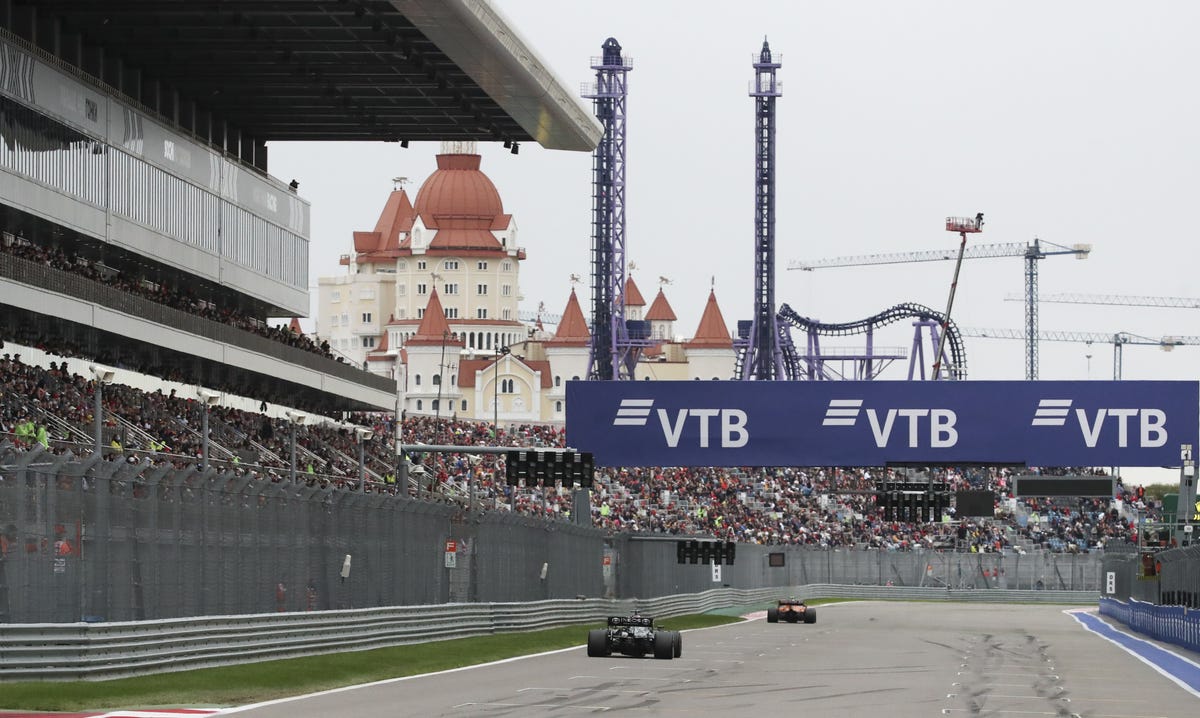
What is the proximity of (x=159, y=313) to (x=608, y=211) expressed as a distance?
74908mm

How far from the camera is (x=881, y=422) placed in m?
49.5

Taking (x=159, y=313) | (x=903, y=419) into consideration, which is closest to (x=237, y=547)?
(x=159, y=313)

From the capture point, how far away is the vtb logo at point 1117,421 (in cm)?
4888

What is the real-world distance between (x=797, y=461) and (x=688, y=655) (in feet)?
52.9

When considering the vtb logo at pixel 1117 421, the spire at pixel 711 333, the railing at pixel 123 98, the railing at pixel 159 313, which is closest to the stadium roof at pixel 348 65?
the railing at pixel 123 98

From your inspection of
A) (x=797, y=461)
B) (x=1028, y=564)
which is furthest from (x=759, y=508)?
(x=797, y=461)

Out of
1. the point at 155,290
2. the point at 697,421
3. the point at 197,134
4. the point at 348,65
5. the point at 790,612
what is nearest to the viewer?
the point at 348,65

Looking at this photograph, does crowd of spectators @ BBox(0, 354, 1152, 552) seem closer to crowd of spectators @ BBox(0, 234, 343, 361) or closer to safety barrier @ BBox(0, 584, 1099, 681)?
crowd of spectators @ BBox(0, 234, 343, 361)

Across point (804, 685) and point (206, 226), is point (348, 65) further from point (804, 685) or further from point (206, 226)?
point (804, 685)

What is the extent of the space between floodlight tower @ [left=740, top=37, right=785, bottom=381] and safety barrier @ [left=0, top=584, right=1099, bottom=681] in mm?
70464

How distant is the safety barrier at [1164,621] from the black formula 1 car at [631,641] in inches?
472

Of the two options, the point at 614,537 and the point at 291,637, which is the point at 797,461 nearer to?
the point at 614,537

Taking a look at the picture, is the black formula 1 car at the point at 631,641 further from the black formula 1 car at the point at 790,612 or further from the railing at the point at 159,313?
the black formula 1 car at the point at 790,612

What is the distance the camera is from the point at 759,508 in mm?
93500
